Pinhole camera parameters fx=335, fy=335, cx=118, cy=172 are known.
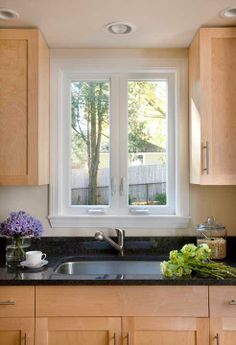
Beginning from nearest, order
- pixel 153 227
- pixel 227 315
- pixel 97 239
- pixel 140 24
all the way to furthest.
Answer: pixel 227 315 → pixel 140 24 → pixel 97 239 → pixel 153 227

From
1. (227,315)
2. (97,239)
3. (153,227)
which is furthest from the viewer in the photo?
(153,227)

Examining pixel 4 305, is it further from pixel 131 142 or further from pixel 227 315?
pixel 131 142

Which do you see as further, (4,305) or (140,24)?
(140,24)

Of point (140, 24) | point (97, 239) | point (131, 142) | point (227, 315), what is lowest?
point (227, 315)

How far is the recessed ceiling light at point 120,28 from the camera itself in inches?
75.5

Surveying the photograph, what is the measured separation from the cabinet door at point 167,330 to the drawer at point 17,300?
19.0 inches

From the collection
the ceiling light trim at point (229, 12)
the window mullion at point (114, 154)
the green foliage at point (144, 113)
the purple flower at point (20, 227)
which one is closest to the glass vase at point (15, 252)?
the purple flower at point (20, 227)

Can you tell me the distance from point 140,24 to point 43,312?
164 centimetres

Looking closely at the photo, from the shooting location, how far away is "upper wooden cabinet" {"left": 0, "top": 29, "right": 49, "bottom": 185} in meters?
1.96

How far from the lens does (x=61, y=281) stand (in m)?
1.67

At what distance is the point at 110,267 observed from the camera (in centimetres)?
217

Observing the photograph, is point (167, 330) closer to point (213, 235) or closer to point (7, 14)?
point (213, 235)

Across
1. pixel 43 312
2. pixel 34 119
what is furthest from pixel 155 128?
pixel 43 312

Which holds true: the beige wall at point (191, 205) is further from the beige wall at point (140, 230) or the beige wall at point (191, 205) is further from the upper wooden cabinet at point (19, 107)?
the upper wooden cabinet at point (19, 107)
